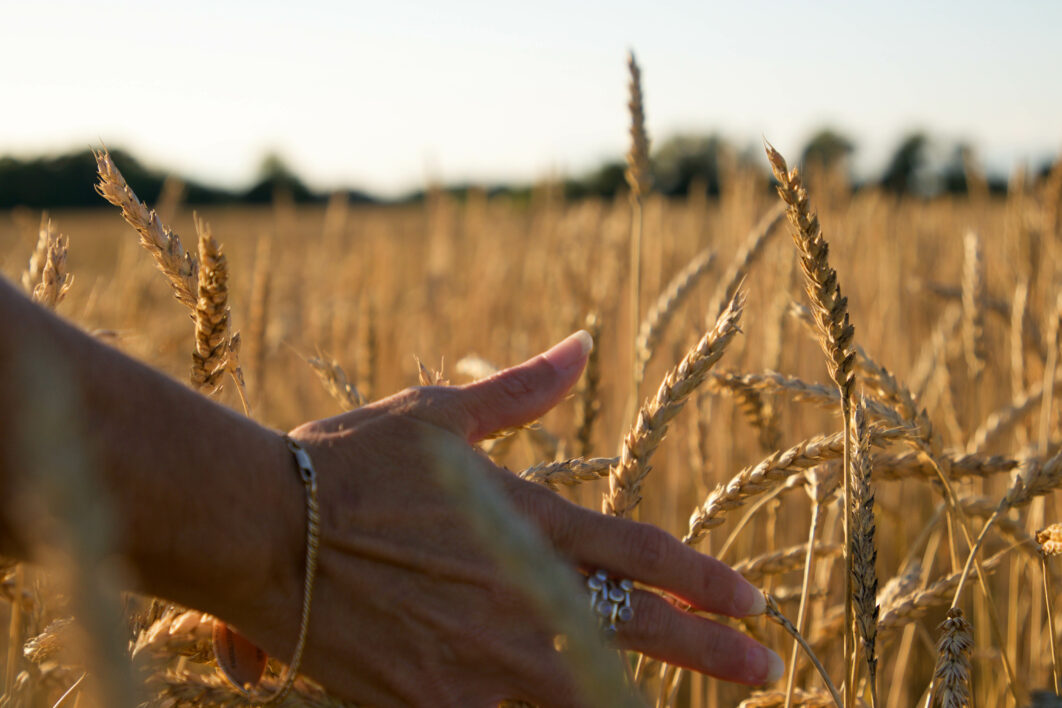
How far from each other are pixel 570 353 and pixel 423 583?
369 mm

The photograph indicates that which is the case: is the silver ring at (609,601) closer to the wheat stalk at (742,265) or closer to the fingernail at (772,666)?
the fingernail at (772,666)

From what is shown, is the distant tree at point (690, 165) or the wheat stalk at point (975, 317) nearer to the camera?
the wheat stalk at point (975, 317)

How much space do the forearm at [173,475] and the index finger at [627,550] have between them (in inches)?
11.2

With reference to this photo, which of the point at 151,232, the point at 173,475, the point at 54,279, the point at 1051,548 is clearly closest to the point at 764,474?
the point at 1051,548

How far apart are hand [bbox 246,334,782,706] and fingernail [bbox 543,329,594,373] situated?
202mm

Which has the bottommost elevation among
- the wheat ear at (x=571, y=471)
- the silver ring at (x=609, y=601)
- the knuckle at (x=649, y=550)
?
the silver ring at (x=609, y=601)

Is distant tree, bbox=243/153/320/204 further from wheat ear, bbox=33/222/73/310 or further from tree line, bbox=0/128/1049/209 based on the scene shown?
wheat ear, bbox=33/222/73/310

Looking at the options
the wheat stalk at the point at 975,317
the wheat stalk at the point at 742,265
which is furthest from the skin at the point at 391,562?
the wheat stalk at the point at 975,317

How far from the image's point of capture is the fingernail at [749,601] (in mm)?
945

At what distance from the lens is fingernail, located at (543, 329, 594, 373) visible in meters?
1.06

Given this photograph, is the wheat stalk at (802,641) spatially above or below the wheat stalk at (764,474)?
below

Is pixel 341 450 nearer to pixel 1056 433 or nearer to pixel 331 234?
A: pixel 1056 433

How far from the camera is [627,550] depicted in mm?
914

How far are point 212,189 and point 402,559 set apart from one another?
3769 centimetres
